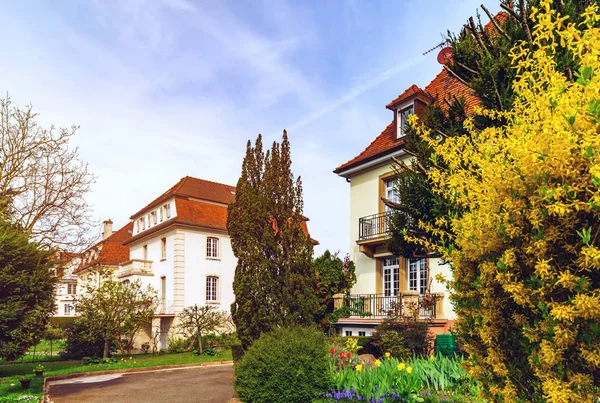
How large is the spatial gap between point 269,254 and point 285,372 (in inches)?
162

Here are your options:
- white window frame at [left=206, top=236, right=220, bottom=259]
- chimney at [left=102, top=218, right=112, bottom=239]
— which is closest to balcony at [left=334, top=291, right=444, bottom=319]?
white window frame at [left=206, top=236, right=220, bottom=259]

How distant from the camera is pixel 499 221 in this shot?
3928 millimetres

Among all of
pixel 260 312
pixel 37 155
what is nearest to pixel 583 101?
pixel 260 312

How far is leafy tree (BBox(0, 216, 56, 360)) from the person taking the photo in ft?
53.6

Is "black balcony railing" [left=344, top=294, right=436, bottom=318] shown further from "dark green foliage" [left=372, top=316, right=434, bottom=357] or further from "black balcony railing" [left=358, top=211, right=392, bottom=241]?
"black balcony railing" [left=358, top=211, right=392, bottom=241]

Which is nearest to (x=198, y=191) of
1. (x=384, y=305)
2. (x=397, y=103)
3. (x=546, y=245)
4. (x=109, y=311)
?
(x=109, y=311)

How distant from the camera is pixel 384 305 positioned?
65.2 ft

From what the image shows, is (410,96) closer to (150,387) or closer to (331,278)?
(331,278)

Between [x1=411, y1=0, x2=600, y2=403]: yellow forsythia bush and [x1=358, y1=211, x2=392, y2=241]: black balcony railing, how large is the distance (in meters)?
15.6

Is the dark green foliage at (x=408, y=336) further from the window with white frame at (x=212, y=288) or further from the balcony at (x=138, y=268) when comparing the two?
the balcony at (x=138, y=268)

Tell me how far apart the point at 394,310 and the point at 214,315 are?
14.4 m

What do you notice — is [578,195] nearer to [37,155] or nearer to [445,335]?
[445,335]

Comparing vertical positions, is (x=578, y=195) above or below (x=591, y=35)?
below

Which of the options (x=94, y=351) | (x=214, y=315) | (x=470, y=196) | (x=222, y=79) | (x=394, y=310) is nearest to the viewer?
(x=470, y=196)
